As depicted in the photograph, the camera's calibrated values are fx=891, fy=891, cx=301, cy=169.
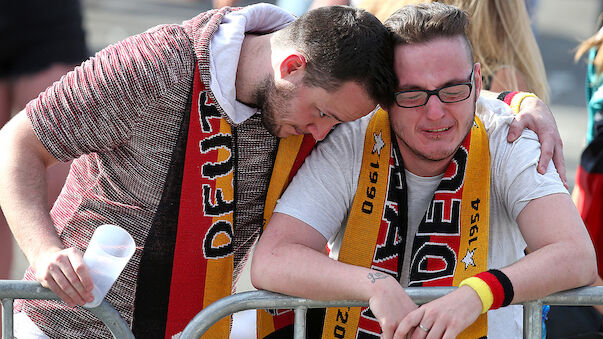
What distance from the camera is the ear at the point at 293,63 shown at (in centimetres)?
273

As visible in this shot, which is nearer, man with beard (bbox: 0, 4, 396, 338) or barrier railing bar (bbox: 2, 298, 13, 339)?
barrier railing bar (bbox: 2, 298, 13, 339)

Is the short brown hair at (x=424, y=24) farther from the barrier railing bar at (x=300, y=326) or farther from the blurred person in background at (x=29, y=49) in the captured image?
the blurred person in background at (x=29, y=49)

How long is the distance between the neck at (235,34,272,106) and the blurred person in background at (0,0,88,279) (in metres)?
1.40

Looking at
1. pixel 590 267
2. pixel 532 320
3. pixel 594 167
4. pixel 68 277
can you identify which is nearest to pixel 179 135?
pixel 68 277

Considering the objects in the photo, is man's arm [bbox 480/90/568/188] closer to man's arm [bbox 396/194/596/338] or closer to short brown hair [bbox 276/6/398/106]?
man's arm [bbox 396/194/596/338]

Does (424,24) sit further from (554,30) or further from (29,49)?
(554,30)

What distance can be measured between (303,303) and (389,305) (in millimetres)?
249

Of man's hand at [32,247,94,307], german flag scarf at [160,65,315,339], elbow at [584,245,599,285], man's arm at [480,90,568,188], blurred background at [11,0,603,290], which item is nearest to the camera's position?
man's hand at [32,247,94,307]

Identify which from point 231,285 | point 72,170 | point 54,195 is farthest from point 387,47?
point 54,195

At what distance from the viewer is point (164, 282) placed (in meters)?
2.82

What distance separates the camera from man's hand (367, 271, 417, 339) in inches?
96.6

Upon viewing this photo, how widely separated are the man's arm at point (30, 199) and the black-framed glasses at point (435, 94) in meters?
1.08

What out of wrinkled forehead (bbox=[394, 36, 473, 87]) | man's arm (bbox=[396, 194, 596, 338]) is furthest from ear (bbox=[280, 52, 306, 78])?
man's arm (bbox=[396, 194, 596, 338])

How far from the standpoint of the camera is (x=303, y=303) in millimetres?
2537
